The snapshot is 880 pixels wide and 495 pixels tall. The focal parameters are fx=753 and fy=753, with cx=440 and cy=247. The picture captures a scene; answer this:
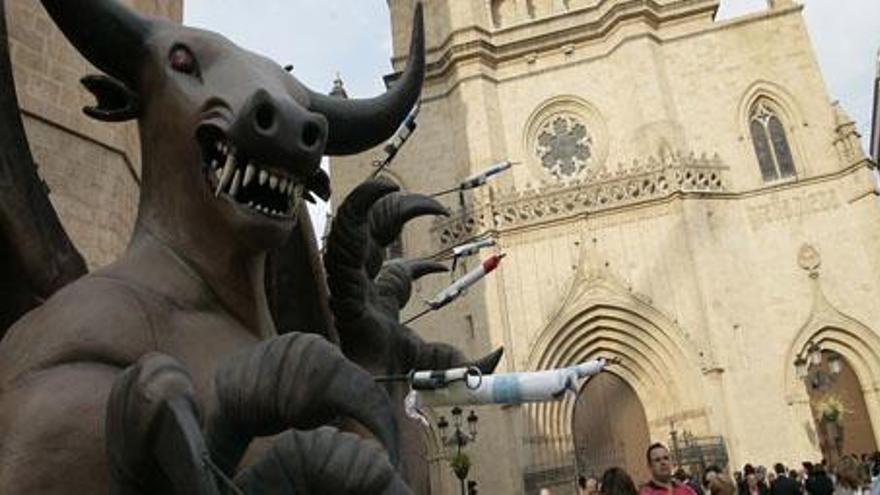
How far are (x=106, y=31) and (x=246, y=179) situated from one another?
464 mm

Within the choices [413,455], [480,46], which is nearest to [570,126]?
[480,46]

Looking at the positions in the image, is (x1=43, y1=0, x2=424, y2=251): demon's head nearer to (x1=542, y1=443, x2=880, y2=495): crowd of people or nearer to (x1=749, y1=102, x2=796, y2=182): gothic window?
(x1=542, y1=443, x2=880, y2=495): crowd of people

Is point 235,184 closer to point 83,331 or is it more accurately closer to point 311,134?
point 311,134

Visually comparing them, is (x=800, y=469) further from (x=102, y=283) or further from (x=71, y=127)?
(x=102, y=283)

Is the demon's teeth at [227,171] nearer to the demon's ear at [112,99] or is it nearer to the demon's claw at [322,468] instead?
the demon's ear at [112,99]

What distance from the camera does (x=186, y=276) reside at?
1.48 meters

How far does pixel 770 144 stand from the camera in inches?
766

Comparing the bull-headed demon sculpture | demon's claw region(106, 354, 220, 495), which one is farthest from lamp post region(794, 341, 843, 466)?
demon's claw region(106, 354, 220, 495)

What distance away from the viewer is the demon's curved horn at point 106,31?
149 centimetres

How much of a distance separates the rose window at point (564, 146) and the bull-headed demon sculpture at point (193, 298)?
19.3 metres

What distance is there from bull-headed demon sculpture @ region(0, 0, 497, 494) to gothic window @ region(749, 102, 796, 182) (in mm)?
19220

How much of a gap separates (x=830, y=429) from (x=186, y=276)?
20.2 m

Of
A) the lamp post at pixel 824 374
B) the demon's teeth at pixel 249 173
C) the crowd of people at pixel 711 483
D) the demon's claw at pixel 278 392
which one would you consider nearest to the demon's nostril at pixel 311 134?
the demon's teeth at pixel 249 173

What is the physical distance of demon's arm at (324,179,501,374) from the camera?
2100mm
